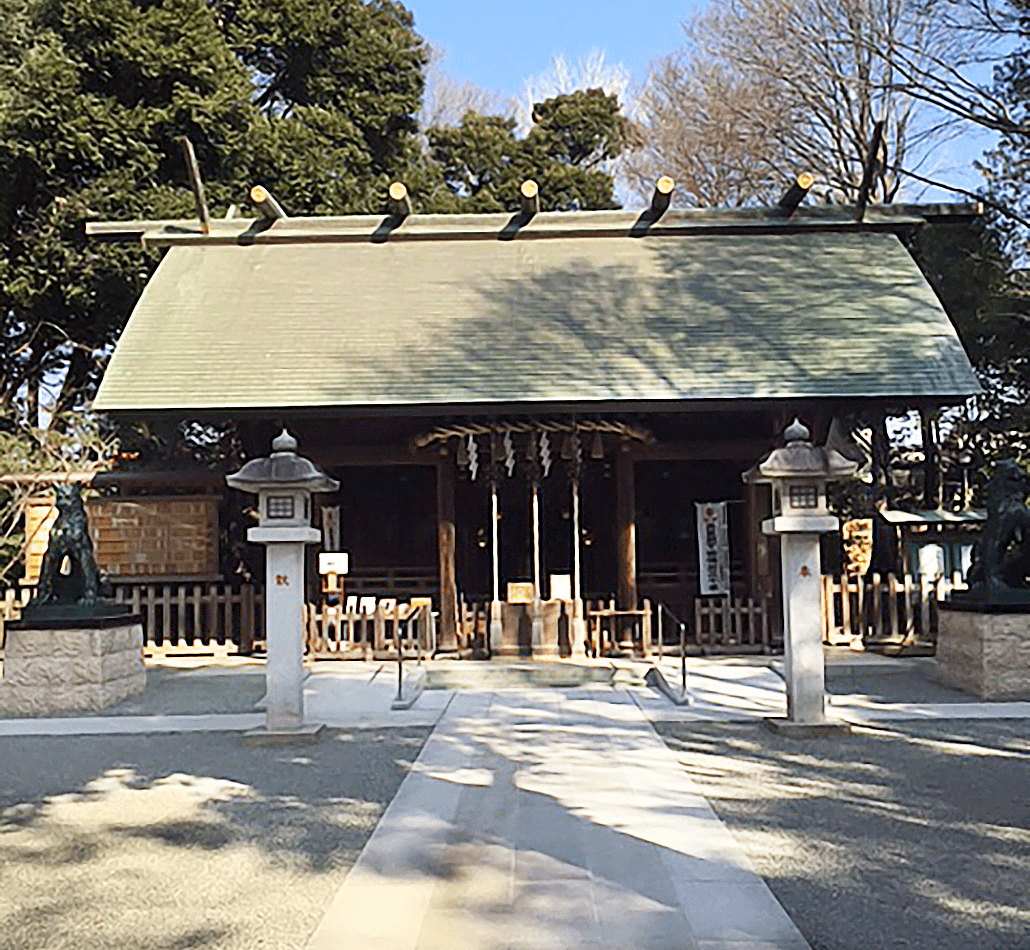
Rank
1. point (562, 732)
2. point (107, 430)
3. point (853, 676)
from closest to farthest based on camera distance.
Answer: point (562, 732), point (853, 676), point (107, 430)

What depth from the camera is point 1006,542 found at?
34.3 feet

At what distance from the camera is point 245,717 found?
10.0 m

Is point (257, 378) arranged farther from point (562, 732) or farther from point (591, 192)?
point (591, 192)

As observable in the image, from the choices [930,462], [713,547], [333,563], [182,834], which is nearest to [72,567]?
[333,563]

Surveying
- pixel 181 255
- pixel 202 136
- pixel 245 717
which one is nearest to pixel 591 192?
pixel 202 136

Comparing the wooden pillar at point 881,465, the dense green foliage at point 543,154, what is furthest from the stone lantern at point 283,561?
the dense green foliage at point 543,154

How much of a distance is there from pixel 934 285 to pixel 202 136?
45.2 feet

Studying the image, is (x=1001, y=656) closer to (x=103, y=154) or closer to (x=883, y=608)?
(x=883, y=608)

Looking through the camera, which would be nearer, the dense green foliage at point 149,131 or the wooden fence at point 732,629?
the wooden fence at point 732,629

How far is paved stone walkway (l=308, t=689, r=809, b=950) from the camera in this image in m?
4.30

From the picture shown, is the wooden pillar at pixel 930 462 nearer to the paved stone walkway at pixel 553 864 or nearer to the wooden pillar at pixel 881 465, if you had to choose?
the wooden pillar at pixel 881 465

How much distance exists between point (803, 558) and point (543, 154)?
19.8 metres

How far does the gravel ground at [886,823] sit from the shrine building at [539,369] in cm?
524

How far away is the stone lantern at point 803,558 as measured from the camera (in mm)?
8688
